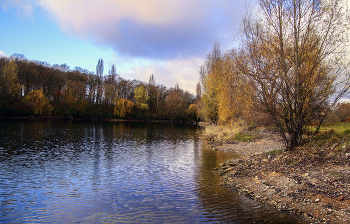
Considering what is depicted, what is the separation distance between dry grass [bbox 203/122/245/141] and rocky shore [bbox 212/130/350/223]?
1270 centimetres

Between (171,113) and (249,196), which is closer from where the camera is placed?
(249,196)

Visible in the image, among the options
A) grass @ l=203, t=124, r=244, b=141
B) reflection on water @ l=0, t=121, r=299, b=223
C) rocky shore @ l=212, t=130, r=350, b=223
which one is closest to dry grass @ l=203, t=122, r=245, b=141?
grass @ l=203, t=124, r=244, b=141

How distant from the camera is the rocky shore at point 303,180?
Result: 6879 millimetres

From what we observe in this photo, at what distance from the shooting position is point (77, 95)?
74438mm

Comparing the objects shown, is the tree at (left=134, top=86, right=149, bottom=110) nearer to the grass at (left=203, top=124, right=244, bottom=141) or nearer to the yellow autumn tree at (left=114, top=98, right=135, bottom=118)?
the yellow autumn tree at (left=114, top=98, right=135, bottom=118)

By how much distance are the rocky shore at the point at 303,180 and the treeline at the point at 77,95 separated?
6130 cm

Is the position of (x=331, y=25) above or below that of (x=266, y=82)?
above

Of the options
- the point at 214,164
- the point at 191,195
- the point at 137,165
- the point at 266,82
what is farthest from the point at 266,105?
the point at 137,165

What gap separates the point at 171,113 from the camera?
8825 centimetres

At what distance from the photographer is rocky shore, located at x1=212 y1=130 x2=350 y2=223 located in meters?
6.88

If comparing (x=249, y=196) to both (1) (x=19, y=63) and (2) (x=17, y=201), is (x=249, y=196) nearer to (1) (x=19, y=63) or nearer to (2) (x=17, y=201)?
(2) (x=17, y=201)

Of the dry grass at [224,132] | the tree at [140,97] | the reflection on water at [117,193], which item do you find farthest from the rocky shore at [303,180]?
the tree at [140,97]

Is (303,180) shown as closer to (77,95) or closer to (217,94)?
(217,94)

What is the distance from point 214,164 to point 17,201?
10992 millimetres
